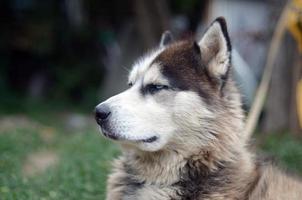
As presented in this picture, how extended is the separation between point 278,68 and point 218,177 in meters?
5.67

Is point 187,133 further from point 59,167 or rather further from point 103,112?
point 59,167

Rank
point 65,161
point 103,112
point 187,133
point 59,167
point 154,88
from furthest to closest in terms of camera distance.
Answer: point 65,161
point 59,167
point 154,88
point 187,133
point 103,112

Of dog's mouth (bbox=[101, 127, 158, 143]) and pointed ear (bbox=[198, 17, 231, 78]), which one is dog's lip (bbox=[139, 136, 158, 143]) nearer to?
dog's mouth (bbox=[101, 127, 158, 143])

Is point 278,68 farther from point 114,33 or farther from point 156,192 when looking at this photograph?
point 114,33

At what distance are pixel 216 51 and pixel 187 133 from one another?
0.62 metres

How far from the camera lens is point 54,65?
1642 centimetres

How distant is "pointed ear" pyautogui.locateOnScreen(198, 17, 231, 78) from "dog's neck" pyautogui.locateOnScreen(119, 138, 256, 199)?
22.0 inches

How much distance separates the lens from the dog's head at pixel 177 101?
4.42 metres

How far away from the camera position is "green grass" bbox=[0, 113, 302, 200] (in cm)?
575

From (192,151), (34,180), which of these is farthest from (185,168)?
(34,180)

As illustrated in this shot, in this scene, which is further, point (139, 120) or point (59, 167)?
point (59, 167)

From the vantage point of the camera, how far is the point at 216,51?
4637 millimetres

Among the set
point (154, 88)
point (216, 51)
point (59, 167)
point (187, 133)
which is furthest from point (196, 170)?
point (59, 167)

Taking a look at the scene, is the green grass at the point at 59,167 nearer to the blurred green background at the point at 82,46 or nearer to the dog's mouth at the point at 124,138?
the blurred green background at the point at 82,46
